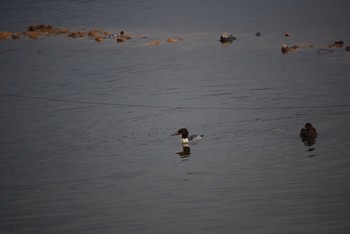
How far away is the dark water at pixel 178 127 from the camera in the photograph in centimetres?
1742

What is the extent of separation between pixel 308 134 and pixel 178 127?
6200mm

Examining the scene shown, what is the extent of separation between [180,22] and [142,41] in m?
9.06

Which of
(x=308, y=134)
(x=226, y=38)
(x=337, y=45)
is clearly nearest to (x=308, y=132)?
(x=308, y=134)

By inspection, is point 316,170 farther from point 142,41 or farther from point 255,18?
point 255,18

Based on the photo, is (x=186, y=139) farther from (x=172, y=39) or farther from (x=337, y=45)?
(x=172, y=39)

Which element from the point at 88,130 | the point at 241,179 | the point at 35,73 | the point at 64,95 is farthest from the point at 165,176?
the point at 35,73

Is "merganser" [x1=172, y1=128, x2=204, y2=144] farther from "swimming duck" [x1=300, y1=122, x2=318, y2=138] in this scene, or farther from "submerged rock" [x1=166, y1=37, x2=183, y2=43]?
"submerged rock" [x1=166, y1=37, x2=183, y2=43]

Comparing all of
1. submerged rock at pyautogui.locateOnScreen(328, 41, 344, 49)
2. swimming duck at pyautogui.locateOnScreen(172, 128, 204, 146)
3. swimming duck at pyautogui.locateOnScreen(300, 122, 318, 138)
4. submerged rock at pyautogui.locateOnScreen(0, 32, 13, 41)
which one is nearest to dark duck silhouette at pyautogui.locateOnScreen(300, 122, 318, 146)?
swimming duck at pyautogui.locateOnScreen(300, 122, 318, 138)

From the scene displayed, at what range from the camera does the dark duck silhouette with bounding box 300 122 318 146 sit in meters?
23.2

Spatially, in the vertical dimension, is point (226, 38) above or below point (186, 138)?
above

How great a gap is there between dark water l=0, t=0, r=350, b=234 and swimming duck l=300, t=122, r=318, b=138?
1.26 ft

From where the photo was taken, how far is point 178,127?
1083 inches

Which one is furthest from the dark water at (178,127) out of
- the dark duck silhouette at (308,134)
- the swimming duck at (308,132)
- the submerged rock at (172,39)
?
the submerged rock at (172,39)

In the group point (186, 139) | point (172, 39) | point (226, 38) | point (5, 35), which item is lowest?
point (186, 139)
